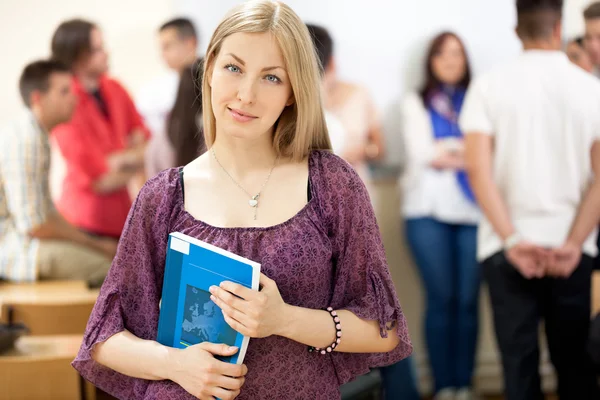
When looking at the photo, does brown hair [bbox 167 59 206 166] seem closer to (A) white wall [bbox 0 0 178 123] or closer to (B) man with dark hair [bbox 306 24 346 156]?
(B) man with dark hair [bbox 306 24 346 156]

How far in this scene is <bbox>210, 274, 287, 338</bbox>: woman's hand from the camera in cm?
132

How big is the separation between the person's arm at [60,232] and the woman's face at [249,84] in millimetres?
2640

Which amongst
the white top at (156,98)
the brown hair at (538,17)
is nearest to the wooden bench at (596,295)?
the brown hair at (538,17)

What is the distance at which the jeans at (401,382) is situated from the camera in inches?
139

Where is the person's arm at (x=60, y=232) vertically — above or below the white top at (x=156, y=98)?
below

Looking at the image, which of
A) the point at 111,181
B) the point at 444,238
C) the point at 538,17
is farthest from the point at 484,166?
the point at 111,181

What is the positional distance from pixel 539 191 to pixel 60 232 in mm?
2188

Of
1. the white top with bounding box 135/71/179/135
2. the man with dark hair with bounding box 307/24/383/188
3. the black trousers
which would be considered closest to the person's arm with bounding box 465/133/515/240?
the black trousers

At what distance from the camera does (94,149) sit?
14.4ft

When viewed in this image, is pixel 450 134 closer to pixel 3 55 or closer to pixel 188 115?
pixel 188 115

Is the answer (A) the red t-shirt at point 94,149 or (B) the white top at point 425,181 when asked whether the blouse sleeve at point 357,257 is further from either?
(A) the red t-shirt at point 94,149

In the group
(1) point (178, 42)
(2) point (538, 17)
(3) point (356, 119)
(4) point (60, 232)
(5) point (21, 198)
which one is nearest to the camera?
(2) point (538, 17)

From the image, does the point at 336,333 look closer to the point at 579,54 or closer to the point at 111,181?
the point at 111,181

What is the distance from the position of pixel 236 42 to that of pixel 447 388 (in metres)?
3.26
